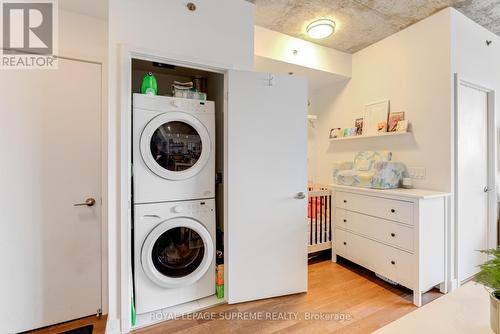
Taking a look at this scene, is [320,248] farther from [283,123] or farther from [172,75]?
[172,75]

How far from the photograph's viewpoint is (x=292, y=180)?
219 cm

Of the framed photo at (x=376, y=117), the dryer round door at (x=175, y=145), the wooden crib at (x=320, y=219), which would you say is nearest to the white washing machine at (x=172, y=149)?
the dryer round door at (x=175, y=145)

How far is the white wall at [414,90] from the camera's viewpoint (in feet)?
7.47

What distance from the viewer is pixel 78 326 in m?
1.80

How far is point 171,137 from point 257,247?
3.90 feet

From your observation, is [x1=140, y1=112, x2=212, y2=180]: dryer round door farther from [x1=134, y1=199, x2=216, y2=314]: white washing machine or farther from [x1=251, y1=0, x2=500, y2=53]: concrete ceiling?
[x1=251, y1=0, x2=500, y2=53]: concrete ceiling

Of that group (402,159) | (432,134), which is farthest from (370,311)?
(432,134)

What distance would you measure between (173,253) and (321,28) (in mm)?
2644

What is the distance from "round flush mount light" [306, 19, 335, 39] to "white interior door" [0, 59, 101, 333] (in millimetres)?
2105

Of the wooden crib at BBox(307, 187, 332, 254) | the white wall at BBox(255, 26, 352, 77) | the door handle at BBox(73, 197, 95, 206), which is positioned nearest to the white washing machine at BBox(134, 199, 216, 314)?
the door handle at BBox(73, 197, 95, 206)

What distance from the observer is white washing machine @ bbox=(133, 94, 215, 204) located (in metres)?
Result: 1.76

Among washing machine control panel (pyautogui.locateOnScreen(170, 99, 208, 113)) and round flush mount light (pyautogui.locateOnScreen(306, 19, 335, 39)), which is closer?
washing machine control panel (pyautogui.locateOnScreen(170, 99, 208, 113))

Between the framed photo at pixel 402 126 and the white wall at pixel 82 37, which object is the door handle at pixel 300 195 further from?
the white wall at pixel 82 37

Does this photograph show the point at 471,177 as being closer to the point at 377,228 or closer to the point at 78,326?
the point at 377,228
